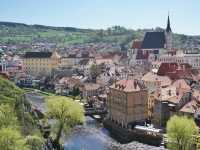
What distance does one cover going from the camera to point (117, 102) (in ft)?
213

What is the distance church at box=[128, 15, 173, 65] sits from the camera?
122062 millimetres

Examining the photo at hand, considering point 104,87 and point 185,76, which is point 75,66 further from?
point 185,76

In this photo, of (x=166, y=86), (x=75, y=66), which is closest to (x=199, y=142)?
(x=166, y=86)

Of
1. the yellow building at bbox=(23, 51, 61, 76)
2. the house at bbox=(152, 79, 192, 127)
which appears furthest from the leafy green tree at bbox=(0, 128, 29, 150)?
the yellow building at bbox=(23, 51, 61, 76)

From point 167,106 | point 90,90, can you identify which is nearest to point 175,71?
point 90,90

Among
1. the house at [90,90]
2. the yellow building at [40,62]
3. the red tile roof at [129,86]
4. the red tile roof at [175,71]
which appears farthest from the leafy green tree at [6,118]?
the yellow building at [40,62]

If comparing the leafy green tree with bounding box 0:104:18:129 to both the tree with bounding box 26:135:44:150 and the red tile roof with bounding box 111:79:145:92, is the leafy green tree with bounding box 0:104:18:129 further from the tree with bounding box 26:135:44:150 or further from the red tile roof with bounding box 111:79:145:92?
the red tile roof with bounding box 111:79:145:92

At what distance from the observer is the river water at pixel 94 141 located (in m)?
52.5

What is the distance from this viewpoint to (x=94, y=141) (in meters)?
55.8

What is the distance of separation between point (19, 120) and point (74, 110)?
7.15 m

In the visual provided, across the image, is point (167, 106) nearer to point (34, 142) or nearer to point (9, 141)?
point (34, 142)

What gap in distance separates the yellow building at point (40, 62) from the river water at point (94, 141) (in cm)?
6248

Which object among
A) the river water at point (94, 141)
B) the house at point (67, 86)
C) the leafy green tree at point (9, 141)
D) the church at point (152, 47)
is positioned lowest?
the river water at point (94, 141)

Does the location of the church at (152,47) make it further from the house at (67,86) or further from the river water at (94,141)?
the river water at (94,141)
